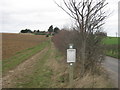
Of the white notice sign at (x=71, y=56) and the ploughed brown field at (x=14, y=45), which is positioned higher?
the white notice sign at (x=71, y=56)

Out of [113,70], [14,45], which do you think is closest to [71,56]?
[113,70]

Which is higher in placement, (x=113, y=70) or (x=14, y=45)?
(x=14, y=45)

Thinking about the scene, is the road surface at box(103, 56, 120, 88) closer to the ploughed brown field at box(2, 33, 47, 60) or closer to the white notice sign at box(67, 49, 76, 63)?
the white notice sign at box(67, 49, 76, 63)

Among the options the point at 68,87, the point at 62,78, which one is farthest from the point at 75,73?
the point at 68,87

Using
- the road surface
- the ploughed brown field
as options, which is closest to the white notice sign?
the road surface

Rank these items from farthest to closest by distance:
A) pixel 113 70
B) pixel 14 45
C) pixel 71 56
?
pixel 14 45
pixel 113 70
pixel 71 56

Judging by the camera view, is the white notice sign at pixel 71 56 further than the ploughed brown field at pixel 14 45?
No

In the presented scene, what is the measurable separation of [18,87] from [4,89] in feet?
2.29

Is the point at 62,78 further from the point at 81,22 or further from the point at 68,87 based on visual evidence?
the point at 81,22

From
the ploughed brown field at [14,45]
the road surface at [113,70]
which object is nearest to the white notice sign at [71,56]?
the road surface at [113,70]

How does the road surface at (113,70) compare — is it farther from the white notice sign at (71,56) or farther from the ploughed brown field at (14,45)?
the ploughed brown field at (14,45)

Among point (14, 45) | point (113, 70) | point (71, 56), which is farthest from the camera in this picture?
point (14, 45)

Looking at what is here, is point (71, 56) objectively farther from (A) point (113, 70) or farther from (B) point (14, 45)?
(B) point (14, 45)

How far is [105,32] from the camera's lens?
1395cm
